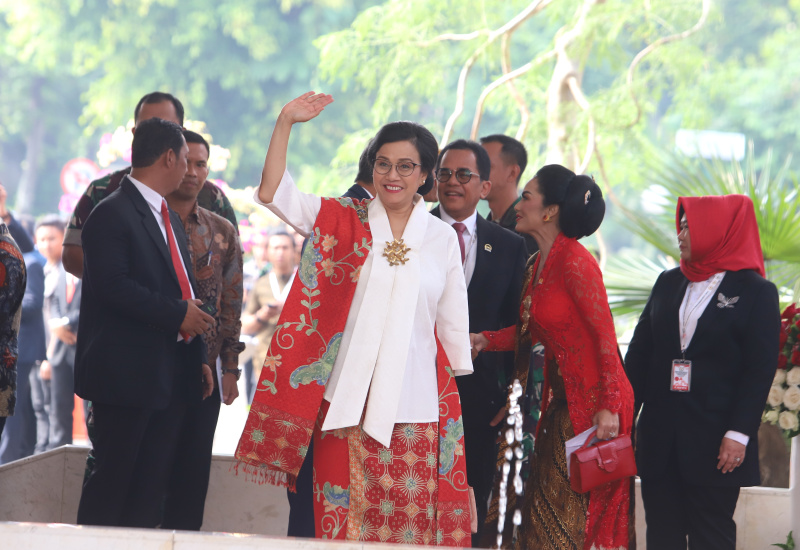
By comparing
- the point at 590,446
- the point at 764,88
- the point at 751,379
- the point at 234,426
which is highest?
the point at 764,88

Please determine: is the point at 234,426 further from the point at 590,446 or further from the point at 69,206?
the point at 590,446

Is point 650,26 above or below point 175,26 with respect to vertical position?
below

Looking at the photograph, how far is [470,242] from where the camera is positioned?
3324 mm

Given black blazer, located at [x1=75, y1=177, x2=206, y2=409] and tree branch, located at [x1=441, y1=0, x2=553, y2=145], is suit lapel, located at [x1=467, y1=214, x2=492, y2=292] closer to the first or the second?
black blazer, located at [x1=75, y1=177, x2=206, y2=409]

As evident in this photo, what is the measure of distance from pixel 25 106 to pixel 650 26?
1133cm

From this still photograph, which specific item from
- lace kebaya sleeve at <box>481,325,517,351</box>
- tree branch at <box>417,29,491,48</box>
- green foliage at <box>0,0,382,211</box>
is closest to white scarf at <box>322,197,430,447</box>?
lace kebaya sleeve at <box>481,325,517,351</box>

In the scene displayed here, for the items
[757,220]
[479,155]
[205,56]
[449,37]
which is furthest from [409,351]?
[205,56]

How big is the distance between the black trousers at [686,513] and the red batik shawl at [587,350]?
0.18 meters

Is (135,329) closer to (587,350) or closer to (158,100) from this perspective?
(158,100)

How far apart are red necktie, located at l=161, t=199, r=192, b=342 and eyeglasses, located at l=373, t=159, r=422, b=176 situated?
0.95m

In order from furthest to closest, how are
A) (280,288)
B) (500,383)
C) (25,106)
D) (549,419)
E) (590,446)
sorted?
(25,106) → (280,288) → (500,383) → (549,419) → (590,446)

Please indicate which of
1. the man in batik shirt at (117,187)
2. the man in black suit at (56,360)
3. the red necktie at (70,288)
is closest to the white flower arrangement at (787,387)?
the man in batik shirt at (117,187)

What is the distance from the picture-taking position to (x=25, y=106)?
1579 cm

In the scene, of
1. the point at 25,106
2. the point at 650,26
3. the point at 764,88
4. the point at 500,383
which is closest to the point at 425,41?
the point at 650,26
